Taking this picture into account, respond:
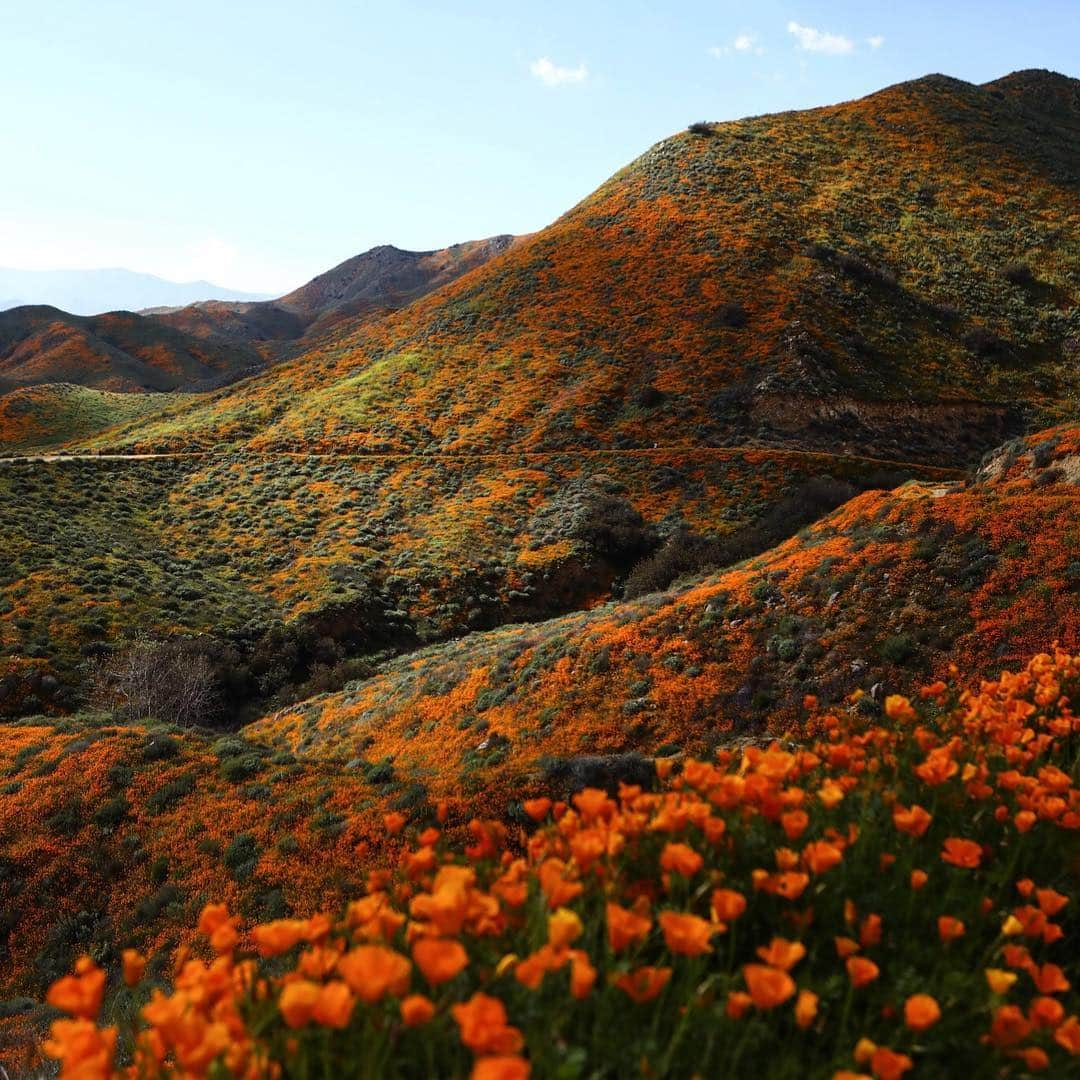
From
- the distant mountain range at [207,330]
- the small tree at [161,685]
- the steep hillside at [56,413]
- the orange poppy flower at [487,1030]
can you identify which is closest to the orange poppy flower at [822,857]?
the orange poppy flower at [487,1030]

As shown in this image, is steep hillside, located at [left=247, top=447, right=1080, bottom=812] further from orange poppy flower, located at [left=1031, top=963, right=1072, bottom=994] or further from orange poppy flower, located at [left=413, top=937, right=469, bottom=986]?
orange poppy flower, located at [left=413, top=937, right=469, bottom=986]

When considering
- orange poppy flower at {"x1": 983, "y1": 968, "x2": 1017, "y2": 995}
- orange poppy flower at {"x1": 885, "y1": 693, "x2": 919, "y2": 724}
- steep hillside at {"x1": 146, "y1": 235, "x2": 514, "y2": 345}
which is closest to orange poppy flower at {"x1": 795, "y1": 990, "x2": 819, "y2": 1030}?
orange poppy flower at {"x1": 983, "y1": 968, "x2": 1017, "y2": 995}

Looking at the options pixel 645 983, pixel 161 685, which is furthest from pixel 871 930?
pixel 161 685

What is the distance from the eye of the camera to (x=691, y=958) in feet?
6.66

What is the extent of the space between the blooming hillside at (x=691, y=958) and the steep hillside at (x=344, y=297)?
136 m

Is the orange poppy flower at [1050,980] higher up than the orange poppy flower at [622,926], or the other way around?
the orange poppy flower at [622,926]

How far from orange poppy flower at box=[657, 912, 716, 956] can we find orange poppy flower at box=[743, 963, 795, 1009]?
123 mm

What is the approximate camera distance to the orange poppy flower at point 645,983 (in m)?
1.83

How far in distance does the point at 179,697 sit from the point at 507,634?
10657mm

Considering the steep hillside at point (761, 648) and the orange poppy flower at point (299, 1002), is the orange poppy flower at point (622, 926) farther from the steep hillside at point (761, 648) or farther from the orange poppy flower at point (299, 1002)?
the steep hillside at point (761, 648)

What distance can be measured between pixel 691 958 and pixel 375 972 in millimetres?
919

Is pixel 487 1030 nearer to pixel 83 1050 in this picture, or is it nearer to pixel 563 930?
pixel 563 930

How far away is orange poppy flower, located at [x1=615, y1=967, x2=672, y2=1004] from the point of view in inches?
71.9

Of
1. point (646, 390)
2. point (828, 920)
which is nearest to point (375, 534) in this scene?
point (646, 390)
